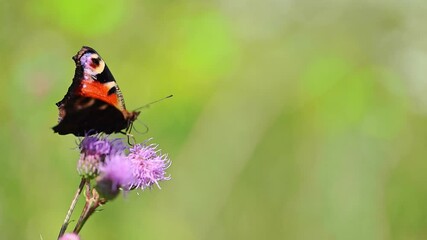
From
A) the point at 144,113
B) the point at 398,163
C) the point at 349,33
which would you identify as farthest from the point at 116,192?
the point at 349,33

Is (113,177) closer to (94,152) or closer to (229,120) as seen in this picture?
(94,152)

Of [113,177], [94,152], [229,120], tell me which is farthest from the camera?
[229,120]

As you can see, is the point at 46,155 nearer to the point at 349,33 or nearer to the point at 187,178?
the point at 187,178

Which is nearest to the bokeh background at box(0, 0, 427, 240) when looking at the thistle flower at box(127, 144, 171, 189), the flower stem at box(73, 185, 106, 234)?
the thistle flower at box(127, 144, 171, 189)

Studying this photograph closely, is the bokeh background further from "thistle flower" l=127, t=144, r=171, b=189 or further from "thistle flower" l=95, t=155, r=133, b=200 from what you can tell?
"thistle flower" l=95, t=155, r=133, b=200

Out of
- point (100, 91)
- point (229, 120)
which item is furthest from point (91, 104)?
point (229, 120)

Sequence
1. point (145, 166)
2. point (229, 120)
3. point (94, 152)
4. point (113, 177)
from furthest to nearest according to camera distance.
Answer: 1. point (229, 120)
2. point (145, 166)
3. point (94, 152)
4. point (113, 177)

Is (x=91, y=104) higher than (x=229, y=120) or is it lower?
higher

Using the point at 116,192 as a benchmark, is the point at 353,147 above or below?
above
